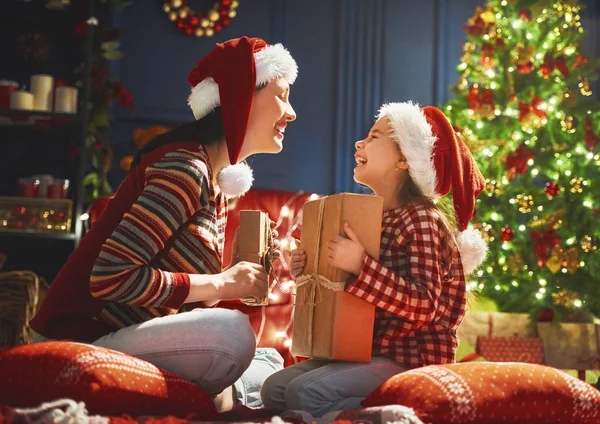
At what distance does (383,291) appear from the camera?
6.35 feet

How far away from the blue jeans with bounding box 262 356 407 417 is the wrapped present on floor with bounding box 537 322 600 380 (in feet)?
5.83

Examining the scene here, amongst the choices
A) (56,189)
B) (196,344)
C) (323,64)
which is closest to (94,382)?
(196,344)

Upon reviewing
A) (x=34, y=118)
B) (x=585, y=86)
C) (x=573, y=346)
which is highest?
(x=585, y=86)

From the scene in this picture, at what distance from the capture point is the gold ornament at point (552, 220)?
12.2 ft

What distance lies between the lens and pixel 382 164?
230cm

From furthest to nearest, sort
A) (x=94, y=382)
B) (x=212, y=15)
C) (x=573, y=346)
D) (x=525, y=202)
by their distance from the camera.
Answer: (x=212, y=15)
(x=525, y=202)
(x=573, y=346)
(x=94, y=382)

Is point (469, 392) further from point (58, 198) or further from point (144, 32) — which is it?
point (144, 32)

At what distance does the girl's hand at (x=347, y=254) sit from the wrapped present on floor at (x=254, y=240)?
0.66ft

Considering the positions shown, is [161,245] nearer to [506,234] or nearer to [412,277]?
[412,277]

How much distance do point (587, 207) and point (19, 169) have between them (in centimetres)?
277

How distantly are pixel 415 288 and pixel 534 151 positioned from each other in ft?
6.86

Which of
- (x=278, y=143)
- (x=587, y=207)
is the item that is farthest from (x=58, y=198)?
(x=587, y=207)

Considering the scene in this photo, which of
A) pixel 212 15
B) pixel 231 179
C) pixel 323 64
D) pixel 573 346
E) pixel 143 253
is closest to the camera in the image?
pixel 143 253

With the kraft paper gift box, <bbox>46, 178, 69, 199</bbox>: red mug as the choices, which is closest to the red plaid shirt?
the kraft paper gift box
